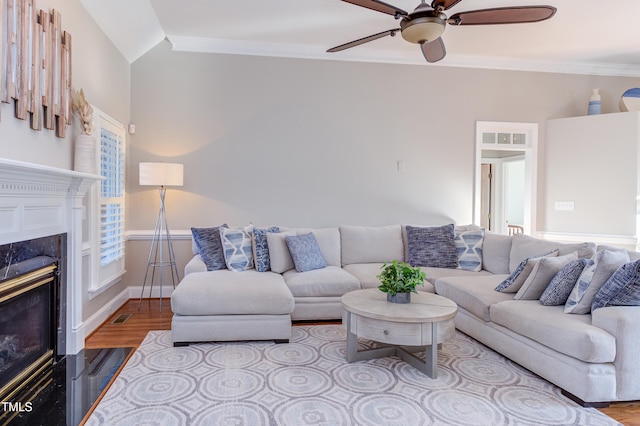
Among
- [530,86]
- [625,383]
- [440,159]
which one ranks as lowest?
[625,383]

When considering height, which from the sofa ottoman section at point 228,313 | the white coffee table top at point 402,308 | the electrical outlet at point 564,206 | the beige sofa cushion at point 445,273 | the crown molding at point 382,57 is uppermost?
the crown molding at point 382,57

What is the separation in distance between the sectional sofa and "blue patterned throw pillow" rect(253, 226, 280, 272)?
0.01m

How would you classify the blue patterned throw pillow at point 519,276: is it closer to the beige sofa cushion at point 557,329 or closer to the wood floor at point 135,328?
the beige sofa cushion at point 557,329

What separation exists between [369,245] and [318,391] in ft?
7.78

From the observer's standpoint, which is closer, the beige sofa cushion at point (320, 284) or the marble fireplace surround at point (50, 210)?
the marble fireplace surround at point (50, 210)

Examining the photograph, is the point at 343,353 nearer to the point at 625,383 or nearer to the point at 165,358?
the point at 165,358

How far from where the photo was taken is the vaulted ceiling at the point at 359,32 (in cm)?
373

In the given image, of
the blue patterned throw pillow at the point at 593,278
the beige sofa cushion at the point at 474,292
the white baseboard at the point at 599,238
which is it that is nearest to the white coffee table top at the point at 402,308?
the beige sofa cushion at the point at 474,292

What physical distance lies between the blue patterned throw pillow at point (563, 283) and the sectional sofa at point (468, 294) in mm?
14

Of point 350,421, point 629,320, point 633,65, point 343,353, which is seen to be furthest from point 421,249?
point 633,65

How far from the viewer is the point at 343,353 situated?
3061 millimetres

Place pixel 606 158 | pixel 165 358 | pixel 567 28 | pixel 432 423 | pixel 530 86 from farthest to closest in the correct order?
pixel 530 86 < pixel 606 158 < pixel 567 28 < pixel 165 358 < pixel 432 423

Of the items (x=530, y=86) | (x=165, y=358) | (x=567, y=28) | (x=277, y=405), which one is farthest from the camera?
(x=530, y=86)

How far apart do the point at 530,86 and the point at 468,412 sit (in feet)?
15.4
